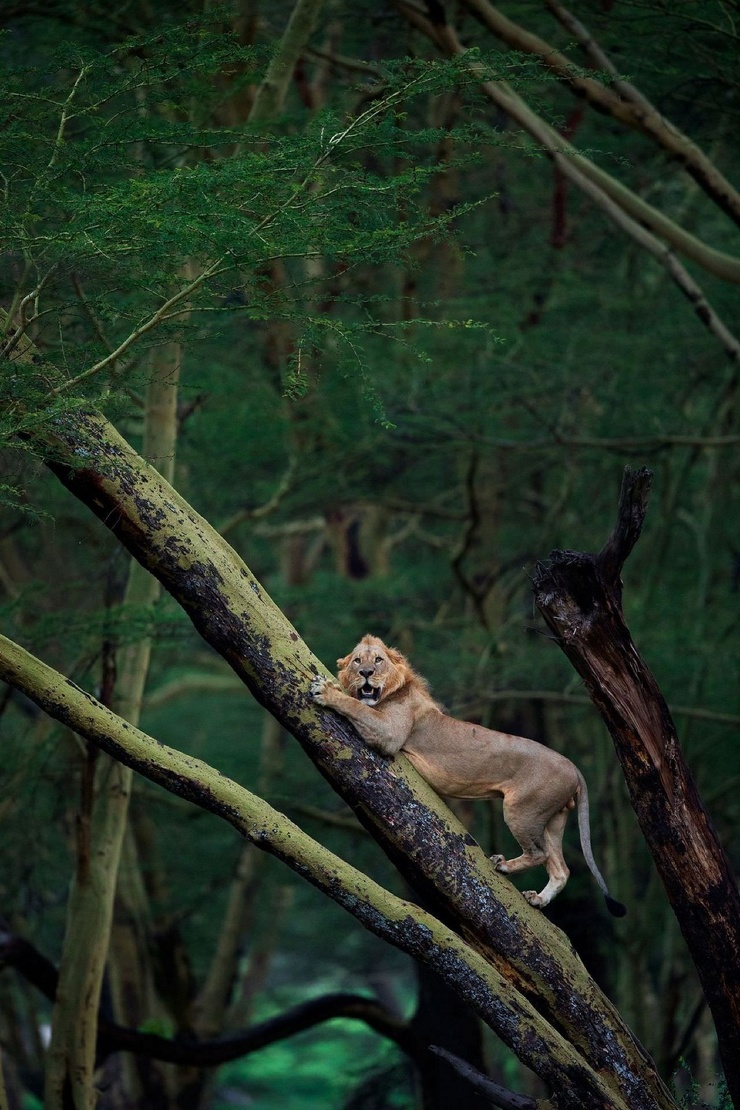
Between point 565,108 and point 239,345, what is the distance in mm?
4498

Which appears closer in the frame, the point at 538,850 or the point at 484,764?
the point at 484,764

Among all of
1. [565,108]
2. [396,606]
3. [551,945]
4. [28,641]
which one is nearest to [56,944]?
[396,606]

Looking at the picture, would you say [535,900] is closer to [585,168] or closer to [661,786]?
[661,786]

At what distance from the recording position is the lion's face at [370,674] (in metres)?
6.50

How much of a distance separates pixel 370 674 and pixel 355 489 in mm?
8092

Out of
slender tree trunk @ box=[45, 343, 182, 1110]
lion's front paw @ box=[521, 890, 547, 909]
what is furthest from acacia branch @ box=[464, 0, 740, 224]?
lion's front paw @ box=[521, 890, 547, 909]

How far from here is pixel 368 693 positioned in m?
6.50

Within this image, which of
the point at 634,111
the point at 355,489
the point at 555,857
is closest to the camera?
the point at 555,857

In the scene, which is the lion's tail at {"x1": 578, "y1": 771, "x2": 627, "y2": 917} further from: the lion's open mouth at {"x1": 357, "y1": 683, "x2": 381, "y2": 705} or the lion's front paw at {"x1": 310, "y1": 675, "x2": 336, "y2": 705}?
the lion's front paw at {"x1": 310, "y1": 675, "x2": 336, "y2": 705}

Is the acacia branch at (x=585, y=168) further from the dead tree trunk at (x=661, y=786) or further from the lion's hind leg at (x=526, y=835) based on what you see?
the lion's hind leg at (x=526, y=835)

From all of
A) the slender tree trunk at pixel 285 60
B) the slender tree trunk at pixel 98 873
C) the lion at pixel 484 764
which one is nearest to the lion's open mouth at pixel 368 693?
the lion at pixel 484 764

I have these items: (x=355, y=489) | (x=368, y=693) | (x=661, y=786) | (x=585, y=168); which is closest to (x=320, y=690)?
(x=368, y=693)

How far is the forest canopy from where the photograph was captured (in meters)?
5.97

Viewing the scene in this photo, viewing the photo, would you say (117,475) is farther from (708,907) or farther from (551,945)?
(708,907)
